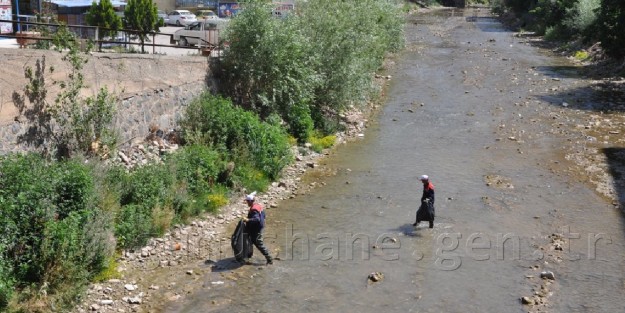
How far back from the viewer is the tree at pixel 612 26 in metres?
36.5

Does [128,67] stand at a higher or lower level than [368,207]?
higher

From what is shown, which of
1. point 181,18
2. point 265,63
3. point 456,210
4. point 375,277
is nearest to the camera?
point 375,277

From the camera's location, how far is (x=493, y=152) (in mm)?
24234

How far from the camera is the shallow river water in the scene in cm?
1341

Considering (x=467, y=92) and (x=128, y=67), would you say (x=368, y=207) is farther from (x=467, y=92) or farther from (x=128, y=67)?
(x=467, y=92)

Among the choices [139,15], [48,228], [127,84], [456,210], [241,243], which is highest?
[139,15]

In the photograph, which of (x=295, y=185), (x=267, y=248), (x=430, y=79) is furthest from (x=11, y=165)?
(x=430, y=79)

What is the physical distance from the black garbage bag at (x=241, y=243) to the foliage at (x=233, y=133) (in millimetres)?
5475

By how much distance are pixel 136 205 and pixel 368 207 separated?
21.8ft

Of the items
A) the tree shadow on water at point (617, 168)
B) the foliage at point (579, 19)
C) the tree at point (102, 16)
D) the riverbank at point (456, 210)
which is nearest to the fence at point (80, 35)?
the tree at point (102, 16)

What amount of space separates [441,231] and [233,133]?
7.52 metres

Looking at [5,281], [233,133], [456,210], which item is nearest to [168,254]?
[5,281]

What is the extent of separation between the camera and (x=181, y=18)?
47500mm

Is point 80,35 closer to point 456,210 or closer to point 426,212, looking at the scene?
point 426,212
